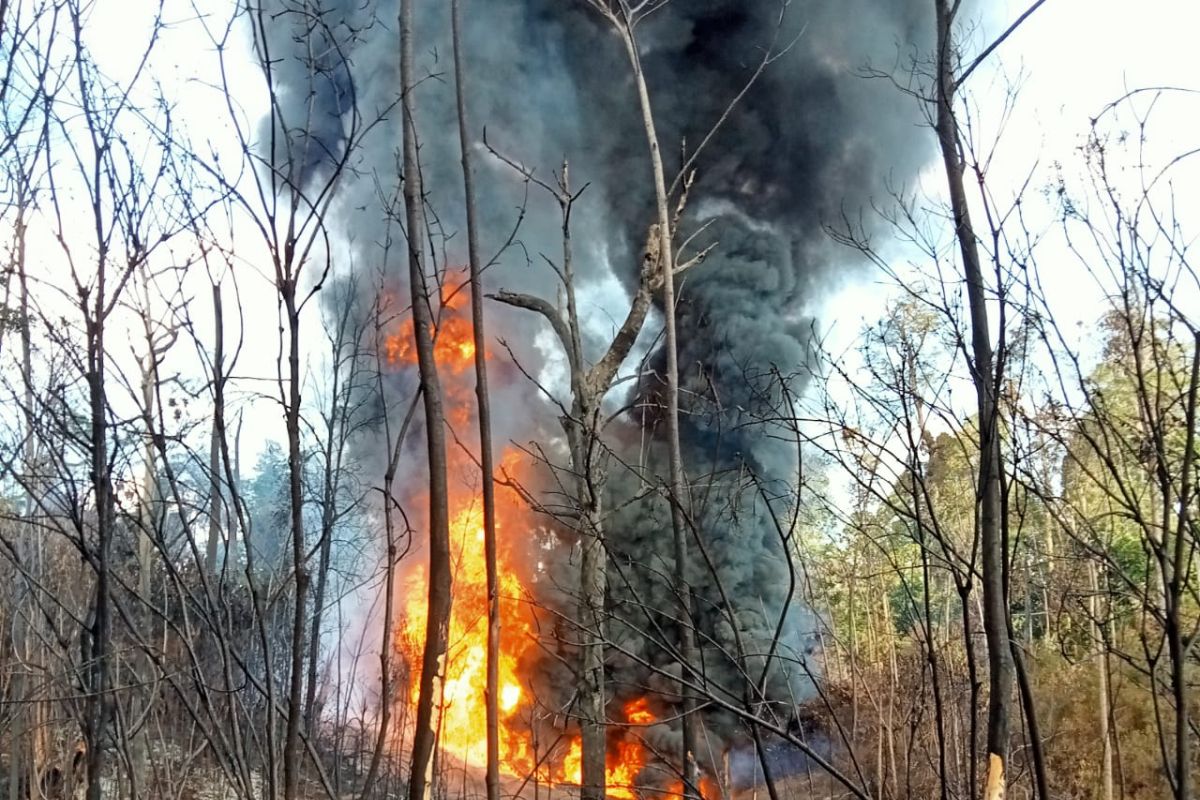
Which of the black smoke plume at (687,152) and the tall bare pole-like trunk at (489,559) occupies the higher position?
the black smoke plume at (687,152)

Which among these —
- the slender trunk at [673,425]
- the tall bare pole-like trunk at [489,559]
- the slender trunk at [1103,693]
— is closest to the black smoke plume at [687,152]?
the slender trunk at [1103,693]

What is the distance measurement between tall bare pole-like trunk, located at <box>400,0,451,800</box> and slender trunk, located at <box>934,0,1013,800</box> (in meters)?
1.39

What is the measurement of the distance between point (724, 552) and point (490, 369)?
590 cm

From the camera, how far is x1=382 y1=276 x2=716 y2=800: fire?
13.4 metres

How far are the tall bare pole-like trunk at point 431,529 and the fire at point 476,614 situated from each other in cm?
1042

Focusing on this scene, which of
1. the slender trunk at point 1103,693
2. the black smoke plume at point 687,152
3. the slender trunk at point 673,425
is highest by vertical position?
the black smoke plume at point 687,152

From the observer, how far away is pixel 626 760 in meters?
13.3

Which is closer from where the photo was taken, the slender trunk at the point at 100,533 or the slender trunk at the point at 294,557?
the slender trunk at the point at 294,557

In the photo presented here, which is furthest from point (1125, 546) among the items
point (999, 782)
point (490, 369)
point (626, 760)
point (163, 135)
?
point (490, 369)

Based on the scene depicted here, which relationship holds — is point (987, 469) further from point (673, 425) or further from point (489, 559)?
point (673, 425)

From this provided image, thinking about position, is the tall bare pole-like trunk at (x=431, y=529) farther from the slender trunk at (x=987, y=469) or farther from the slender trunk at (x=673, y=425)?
the slender trunk at (x=673, y=425)

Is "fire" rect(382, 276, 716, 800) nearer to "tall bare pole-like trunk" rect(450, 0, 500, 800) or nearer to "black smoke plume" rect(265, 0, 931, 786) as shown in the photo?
"black smoke plume" rect(265, 0, 931, 786)

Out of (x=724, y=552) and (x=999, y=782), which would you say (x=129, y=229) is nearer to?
(x=999, y=782)

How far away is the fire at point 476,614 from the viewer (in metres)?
13.4
